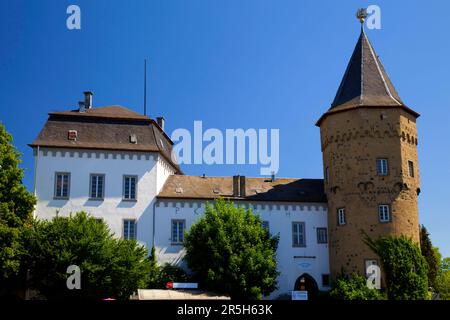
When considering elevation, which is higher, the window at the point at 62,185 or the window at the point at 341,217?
the window at the point at 62,185

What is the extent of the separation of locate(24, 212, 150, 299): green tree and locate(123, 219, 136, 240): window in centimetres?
389

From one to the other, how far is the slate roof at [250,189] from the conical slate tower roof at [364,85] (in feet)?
16.3

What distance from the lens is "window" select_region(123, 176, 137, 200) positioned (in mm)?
35656

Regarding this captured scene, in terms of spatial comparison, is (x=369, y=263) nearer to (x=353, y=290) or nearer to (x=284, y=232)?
(x=353, y=290)

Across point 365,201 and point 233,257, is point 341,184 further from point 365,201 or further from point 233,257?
point 233,257

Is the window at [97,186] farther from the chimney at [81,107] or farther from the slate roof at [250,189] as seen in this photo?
the chimney at [81,107]

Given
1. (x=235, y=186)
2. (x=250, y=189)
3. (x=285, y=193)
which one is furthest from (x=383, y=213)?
(x=235, y=186)

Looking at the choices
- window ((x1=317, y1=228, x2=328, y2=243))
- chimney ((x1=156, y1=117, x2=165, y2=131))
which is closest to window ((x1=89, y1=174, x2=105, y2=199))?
chimney ((x1=156, y1=117, x2=165, y2=131))

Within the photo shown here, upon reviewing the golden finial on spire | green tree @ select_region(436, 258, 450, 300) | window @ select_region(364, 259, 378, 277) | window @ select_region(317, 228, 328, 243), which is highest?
the golden finial on spire

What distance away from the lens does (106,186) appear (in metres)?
35.4

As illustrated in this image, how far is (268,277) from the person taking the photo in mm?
33125

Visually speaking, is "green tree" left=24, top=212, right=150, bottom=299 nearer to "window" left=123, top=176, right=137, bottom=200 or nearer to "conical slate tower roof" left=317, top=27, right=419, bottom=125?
"window" left=123, top=176, right=137, bottom=200

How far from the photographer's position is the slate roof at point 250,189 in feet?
123

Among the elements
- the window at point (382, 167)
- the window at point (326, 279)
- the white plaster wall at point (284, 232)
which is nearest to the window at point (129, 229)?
the white plaster wall at point (284, 232)
